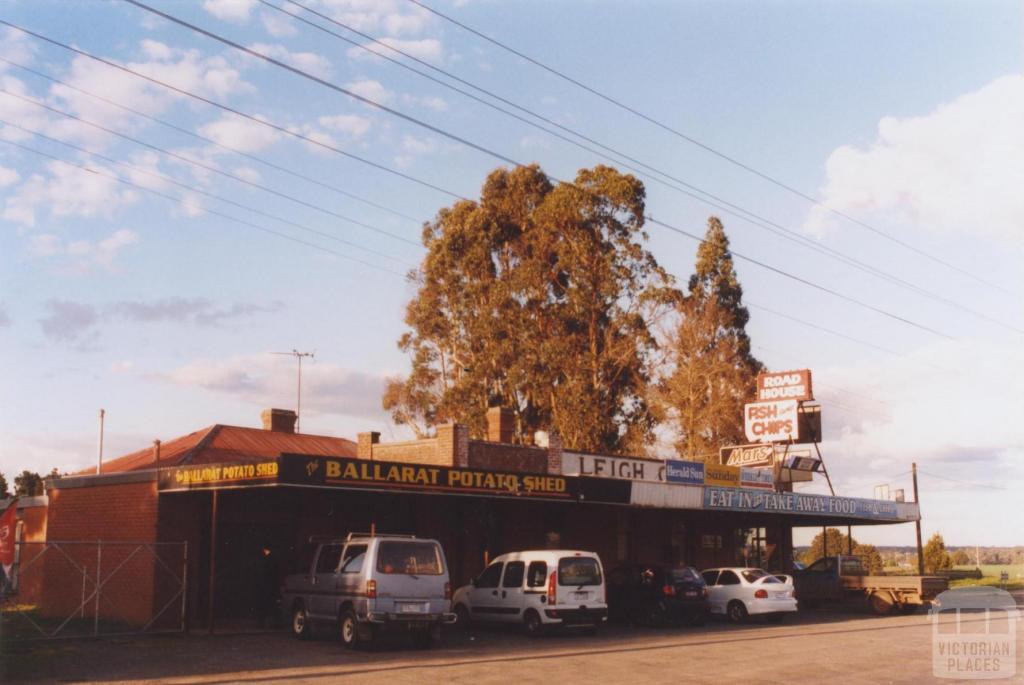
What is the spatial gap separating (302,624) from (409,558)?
3096 millimetres

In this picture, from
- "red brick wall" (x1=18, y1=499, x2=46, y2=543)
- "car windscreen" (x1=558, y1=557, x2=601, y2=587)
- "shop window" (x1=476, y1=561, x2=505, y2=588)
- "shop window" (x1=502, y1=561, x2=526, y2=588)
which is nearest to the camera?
"car windscreen" (x1=558, y1=557, x2=601, y2=587)

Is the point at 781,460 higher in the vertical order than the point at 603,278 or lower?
lower

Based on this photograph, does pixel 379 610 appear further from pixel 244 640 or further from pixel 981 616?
pixel 981 616

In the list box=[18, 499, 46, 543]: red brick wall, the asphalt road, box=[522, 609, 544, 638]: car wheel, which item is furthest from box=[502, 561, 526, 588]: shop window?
box=[18, 499, 46, 543]: red brick wall

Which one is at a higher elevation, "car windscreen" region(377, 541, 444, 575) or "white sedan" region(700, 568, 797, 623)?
"car windscreen" region(377, 541, 444, 575)

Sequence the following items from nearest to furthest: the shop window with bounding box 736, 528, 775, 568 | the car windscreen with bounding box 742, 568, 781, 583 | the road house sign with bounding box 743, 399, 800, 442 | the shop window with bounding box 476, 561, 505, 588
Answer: the shop window with bounding box 476, 561, 505, 588, the car windscreen with bounding box 742, 568, 781, 583, the shop window with bounding box 736, 528, 775, 568, the road house sign with bounding box 743, 399, 800, 442

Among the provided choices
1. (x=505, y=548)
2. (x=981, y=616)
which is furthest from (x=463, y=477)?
(x=981, y=616)

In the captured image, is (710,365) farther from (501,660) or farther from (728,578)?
(501,660)

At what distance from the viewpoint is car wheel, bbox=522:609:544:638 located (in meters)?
21.4

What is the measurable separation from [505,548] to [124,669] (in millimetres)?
14373

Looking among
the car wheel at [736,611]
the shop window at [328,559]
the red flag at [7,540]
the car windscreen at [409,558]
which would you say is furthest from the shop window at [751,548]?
the red flag at [7,540]

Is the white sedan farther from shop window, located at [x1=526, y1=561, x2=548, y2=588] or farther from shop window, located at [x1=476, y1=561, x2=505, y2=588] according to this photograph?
shop window, located at [x1=526, y1=561, x2=548, y2=588]

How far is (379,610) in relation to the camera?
17828 millimetres

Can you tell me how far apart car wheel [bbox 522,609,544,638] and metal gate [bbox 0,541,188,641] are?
7214 mm
